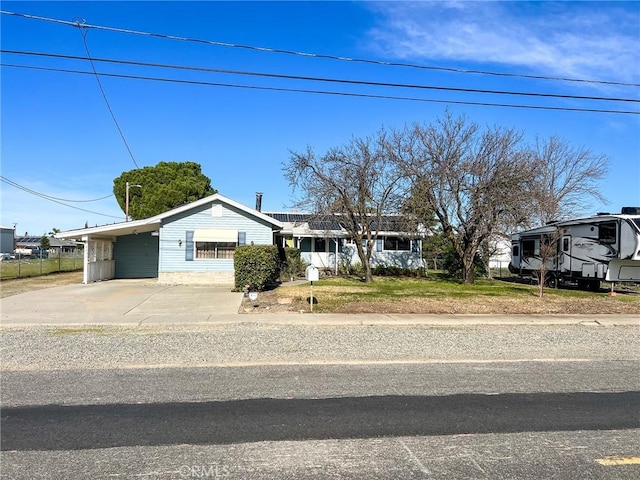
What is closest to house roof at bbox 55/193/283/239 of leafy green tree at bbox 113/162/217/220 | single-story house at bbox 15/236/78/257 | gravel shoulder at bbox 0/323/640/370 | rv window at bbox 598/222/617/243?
gravel shoulder at bbox 0/323/640/370

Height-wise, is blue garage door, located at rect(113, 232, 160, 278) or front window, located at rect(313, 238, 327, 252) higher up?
front window, located at rect(313, 238, 327, 252)

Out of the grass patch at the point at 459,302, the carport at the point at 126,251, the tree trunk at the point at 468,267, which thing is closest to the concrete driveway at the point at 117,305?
the grass patch at the point at 459,302

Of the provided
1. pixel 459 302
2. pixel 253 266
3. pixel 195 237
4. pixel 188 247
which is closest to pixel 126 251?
pixel 188 247

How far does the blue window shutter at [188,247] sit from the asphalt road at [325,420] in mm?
16478

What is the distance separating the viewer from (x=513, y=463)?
4.01m

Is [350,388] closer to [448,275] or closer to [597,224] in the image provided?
[597,224]

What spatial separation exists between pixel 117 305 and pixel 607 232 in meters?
17.8

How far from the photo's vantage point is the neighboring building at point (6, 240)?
65.4 m

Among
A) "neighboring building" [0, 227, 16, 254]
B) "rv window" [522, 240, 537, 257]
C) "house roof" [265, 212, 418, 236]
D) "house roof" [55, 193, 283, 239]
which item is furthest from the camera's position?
"neighboring building" [0, 227, 16, 254]

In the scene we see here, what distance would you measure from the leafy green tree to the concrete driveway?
2317 cm

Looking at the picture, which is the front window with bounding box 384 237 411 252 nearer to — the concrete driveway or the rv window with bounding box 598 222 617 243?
the rv window with bounding box 598 222 617 243

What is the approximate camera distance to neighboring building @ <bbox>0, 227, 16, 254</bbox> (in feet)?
215

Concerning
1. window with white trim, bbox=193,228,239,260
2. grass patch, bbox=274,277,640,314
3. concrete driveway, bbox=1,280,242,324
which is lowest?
concrete driveway, bbox=1,280,242,324

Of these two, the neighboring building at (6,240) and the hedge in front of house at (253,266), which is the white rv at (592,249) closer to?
the hedge in front of house at (253,266)
